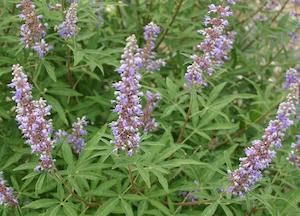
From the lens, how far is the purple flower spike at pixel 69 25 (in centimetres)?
510

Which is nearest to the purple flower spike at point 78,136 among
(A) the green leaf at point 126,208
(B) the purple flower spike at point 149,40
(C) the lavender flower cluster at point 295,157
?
(A) the green leaf at point 126,208

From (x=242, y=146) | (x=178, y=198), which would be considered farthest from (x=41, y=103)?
(x=242, y=146)

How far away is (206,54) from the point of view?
16.1 feet

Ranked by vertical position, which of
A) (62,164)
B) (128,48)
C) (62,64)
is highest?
(128,48)

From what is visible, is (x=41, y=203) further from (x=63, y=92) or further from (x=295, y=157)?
(x=295, y=157)

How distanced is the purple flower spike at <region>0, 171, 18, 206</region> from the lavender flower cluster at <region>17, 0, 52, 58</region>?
1.38m

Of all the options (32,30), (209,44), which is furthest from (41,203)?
(209,44)

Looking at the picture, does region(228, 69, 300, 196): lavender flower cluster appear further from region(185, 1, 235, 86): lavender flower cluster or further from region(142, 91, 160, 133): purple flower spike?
region(142, 91, 160, 133): purple flower spike

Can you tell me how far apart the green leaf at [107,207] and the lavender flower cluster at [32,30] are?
1667mm

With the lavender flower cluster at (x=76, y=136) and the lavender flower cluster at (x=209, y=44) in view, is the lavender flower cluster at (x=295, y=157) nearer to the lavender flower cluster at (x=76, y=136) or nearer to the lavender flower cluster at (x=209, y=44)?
the lavender flower cluster at (x=209, y=44)

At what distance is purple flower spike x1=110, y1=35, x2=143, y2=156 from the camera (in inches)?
153

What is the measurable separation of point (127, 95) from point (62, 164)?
184 cm

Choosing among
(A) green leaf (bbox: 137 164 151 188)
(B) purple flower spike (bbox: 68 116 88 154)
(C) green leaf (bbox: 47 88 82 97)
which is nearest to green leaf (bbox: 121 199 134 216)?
(A) green leaf (bbox: 137 164 151 188)

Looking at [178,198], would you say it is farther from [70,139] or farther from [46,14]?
[46,14]
